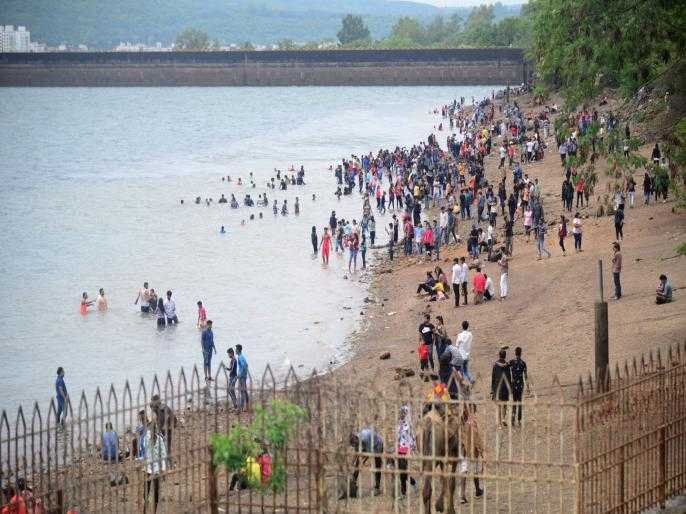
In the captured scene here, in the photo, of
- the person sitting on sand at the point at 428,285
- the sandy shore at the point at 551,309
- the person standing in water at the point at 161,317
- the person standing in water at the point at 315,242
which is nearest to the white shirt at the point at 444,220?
the sandy shore at the point at 551,309

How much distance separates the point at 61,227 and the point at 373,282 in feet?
75.6

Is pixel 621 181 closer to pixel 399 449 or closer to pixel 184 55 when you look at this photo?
pixel 399 449

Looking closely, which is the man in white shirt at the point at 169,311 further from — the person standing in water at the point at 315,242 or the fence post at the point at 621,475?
the fence post at the point at 621,475

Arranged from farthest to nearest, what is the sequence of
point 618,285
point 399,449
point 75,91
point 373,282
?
point 75,91 → point 373,282 → point 618,285 → point 399,449

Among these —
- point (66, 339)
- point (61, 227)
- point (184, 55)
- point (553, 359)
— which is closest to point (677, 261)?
point (553, 359)

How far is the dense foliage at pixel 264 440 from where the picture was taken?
41.1 ft

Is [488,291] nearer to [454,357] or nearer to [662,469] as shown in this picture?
[454,357]

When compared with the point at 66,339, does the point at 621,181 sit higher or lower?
higher

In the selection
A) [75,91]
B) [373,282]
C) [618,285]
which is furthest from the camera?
[75,91]

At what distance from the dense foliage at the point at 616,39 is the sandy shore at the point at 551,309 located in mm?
3895

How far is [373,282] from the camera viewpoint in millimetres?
36062

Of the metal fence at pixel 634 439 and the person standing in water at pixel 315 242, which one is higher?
the metal fence at pixel 634 439

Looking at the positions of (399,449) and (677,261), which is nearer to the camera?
(399,449)

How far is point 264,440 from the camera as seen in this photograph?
41.9ft
